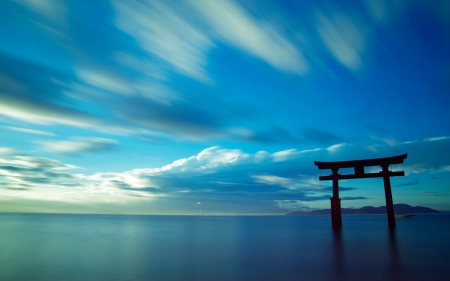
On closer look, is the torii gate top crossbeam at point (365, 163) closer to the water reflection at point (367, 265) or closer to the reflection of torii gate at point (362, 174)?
the reflection of torii gate at point (362, 174)

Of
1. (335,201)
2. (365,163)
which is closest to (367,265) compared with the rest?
(335,201)

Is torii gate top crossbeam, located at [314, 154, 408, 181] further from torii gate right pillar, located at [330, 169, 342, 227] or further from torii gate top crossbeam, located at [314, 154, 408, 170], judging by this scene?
torii gate right pillar, located at [330, 169, 342, 227]

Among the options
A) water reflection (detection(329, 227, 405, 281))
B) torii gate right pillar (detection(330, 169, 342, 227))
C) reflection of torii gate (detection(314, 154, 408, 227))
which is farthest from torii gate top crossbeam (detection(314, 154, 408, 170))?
water reflection (detection(329, 227, 405, 281))

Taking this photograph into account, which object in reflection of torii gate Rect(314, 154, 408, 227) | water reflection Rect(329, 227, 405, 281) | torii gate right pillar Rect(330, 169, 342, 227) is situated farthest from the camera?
torii gate right pillar Rect(330, 169, 342, 227)

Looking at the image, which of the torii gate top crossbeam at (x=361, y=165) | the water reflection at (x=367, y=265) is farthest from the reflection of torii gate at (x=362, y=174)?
the water reflection at (x=367, y=265)

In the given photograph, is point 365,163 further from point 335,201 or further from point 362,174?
point 335,201

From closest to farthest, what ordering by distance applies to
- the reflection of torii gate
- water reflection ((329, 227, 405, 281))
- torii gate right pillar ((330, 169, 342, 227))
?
1. water reflection ((329, 227, 405, 281))
2. the reflection of torii gate
3. torii gate right pillar ((330, 169, 342, 227))

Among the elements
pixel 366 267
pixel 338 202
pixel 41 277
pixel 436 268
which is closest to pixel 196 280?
pixel 41 277

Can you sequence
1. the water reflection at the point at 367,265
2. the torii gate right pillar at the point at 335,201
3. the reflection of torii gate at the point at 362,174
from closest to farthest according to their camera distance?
the water reflection at the point at 367,265 → the reflection of torii gate at the point at 362,174 → the torii gate right pillar at the point at 335,201

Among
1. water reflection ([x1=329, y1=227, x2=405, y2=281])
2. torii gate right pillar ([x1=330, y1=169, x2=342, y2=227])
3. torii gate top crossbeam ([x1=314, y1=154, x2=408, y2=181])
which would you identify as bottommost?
water reflection ([x1=329, y1=227, x2=405, y2=281])

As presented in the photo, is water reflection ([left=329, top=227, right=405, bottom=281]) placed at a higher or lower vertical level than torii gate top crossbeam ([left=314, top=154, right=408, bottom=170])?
lower

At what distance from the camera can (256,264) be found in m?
11.5

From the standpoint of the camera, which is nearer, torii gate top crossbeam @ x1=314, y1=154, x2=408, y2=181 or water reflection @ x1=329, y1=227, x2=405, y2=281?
water reflection @ x1=329, y1=227, x2=405, y2=281

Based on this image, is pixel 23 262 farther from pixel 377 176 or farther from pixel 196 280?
pixel 377 176
